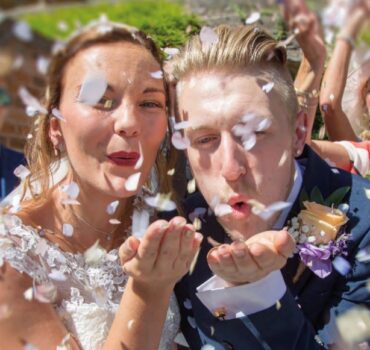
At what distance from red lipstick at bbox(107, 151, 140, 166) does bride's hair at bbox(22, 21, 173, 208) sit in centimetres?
27

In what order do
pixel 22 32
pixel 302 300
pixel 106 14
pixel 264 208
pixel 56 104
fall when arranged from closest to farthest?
pixel 22 32, pixel 264 208, pixel 302 300, pixel 56 104, pixel 106 14

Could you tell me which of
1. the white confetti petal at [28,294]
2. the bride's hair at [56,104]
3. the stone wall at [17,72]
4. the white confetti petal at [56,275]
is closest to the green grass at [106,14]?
the stone wall at [17,72]

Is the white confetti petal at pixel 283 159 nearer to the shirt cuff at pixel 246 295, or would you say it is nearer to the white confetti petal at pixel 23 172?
the shirt cuff at pixel 246 295

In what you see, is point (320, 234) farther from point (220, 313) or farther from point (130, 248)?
point (130, 248)

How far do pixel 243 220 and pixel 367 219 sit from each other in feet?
1.19

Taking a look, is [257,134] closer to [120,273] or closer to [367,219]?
[367,219]

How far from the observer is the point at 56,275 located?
1.99m

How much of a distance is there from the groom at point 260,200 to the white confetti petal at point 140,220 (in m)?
0.23

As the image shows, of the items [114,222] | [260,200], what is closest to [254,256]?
[260,200]

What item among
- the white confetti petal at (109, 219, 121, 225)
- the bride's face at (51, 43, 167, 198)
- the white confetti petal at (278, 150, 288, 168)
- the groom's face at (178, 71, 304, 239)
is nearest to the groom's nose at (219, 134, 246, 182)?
the groom's face at (178, 71, 304, 239)

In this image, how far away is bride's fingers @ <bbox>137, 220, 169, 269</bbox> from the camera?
1563 millimetres

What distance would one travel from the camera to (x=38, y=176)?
2.16m

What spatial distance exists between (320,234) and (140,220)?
1.96 ft

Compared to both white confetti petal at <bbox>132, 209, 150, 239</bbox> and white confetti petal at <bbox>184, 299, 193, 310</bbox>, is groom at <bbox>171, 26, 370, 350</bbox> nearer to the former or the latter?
white confetti petal at <bbox>184, 299, 193, 310</bbox>
